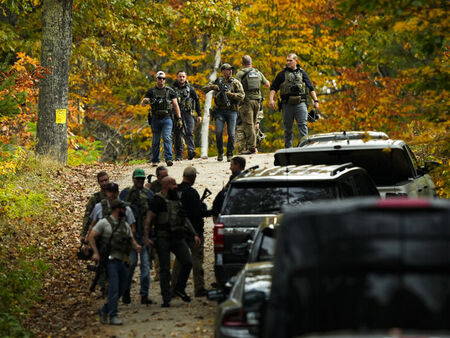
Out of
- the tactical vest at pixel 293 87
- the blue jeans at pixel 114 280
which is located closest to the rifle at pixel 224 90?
the tactical vest at pixel 293 87

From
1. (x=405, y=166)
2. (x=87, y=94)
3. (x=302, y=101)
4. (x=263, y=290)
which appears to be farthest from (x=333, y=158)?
(x=87, y=94)

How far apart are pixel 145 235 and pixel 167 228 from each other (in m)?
0.32

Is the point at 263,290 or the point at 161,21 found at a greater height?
the point at 161,21

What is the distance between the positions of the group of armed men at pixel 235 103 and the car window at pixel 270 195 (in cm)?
944

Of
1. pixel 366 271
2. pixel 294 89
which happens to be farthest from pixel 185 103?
pixel 366 271

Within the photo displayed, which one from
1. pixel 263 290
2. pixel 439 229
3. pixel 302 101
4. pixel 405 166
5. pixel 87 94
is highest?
pixel 87 94

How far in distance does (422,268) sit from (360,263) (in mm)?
304

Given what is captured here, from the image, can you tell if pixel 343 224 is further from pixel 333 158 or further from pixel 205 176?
pixel 205 176

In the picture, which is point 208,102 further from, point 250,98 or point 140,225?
point 140,225

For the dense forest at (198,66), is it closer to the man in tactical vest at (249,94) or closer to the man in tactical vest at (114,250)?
the man in tactical vest at (114,250)

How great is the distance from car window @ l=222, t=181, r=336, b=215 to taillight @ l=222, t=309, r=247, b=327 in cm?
276

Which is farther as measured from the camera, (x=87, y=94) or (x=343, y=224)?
(x=87, y=94)

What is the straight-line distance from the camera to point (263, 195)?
9.43m

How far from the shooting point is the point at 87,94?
32.4m
